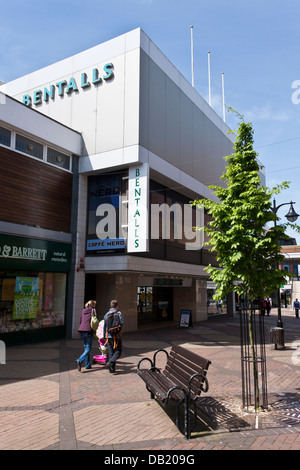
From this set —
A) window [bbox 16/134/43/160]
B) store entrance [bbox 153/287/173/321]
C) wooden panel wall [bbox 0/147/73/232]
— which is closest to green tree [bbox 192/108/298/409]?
wooden panel wall [bbox 0/147/73/232]

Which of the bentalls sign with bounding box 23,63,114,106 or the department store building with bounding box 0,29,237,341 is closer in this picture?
the department store building with bounding box 0,29,237,341

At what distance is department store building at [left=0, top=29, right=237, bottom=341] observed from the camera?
41.2 ft

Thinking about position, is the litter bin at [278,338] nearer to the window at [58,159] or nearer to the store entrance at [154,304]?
the store entrance at [154,304]

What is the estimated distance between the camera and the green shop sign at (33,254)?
1182 cm

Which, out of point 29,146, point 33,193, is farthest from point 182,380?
point 29,146

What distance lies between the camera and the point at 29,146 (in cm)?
1328

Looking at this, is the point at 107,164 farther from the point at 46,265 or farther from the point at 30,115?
the point at 46,265

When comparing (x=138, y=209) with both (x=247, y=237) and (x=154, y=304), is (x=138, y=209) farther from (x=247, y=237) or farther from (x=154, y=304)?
(x=154, y=304)

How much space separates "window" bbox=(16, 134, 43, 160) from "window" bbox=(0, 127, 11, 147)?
385 mm

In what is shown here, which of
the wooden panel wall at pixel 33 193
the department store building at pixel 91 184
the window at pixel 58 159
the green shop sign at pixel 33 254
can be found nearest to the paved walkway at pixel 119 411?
the green shop sign at pixel 33 254

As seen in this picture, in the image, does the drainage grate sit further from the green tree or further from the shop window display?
the shop window display
